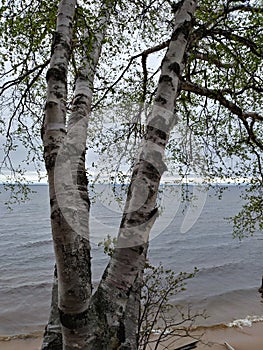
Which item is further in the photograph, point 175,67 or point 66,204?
point 175,67

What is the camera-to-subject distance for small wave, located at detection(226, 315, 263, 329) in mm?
9820

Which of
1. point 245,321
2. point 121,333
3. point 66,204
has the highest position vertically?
point 66,204

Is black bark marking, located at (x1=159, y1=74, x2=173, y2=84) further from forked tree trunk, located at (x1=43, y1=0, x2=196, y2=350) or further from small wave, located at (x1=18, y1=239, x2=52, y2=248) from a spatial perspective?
small wave, located at (x1=18, y1=239, x2=52, y2=248)

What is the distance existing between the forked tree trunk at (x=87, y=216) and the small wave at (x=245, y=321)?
928 centimetres

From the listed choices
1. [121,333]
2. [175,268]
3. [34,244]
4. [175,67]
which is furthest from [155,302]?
[34,244]

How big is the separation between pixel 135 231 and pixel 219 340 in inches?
342

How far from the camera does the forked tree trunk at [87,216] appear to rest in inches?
63.9

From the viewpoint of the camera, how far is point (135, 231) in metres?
1.90

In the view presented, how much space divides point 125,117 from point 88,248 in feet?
11.9

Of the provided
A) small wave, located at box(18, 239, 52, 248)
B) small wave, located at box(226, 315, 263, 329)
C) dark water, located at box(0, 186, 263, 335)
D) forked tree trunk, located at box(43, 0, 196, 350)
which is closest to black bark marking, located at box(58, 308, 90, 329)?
forked tree trunk, located at box(43, 0, 196, 350)

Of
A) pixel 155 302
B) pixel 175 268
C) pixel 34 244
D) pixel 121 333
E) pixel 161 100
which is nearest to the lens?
pixel 121 333

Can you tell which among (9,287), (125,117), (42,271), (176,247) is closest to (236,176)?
(125,117)

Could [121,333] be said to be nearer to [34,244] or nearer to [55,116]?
[55,116]

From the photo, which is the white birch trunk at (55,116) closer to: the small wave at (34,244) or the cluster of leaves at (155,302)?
the cluster of leaves at (155,302)
